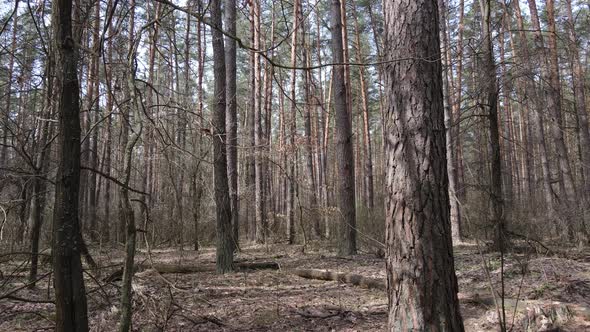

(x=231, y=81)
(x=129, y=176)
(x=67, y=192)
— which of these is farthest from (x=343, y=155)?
(x=67, y=192)

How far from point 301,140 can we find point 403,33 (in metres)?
9.59

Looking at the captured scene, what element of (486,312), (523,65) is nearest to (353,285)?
(486,312)

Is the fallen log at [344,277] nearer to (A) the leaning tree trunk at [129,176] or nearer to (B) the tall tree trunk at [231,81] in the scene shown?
(B) the tall tree trunk at [231,81]

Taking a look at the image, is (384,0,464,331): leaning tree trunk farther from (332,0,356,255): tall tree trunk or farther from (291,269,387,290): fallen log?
(332,0,356,255): tall tree trunk

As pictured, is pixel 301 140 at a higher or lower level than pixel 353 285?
higher

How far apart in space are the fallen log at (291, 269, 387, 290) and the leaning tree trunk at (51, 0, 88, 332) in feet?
12.7

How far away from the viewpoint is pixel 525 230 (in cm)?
910

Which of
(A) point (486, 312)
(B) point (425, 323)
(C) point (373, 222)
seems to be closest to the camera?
(B) point (425, 323)

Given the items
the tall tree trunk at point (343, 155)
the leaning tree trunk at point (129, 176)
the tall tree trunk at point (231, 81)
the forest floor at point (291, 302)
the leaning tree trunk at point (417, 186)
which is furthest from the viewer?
the tall tree trunk at point (343, 155)

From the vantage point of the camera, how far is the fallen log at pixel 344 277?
5518 mm

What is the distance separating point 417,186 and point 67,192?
2144mm

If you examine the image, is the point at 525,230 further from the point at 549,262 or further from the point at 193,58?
the point at 193,58

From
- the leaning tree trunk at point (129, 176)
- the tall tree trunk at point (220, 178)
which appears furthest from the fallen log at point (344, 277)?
the leaning tree trunk at point (129, 176)

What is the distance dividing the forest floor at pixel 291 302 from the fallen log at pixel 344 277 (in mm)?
86
